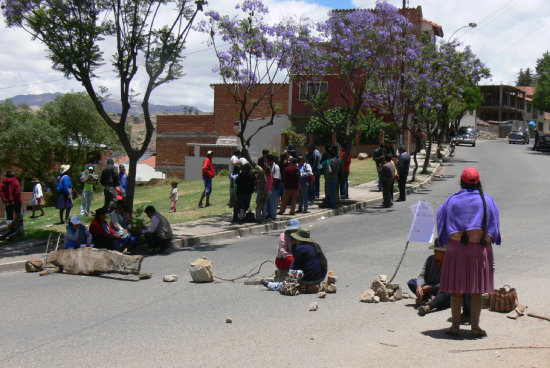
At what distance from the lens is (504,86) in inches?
3369

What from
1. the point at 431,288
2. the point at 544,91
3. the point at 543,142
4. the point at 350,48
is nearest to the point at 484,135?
the point at 544,91

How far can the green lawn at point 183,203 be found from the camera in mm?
17312

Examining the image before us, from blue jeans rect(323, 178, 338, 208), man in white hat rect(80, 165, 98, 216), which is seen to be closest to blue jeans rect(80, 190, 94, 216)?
man in white hat rect(80, 165, 98, 216)

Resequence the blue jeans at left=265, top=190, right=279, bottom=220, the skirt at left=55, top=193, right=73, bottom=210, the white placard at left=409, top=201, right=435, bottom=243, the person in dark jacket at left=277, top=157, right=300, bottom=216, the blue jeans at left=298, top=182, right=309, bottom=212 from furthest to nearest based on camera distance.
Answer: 1. the blue jeans at left=298, top=182, right=309, bottom=212
2. the skirt at left=55, top=193, right=73, bottom=210
3. the person in dark jacket at left=277, top=157, right=300, bottom=216
4. the blue jeans at left=265, top=190, right=279, bottom=220
5. the white placard at left=409, top=201, right=435, bottom=243

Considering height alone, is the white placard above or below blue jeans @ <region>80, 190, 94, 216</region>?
above

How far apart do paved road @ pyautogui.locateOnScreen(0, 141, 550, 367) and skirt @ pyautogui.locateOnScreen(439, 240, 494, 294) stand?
Result: 1.86 feet

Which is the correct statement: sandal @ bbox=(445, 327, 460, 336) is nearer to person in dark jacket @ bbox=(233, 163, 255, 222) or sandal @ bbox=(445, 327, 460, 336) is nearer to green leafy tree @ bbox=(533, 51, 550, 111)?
person in dark jacket @ bbox=(233, 163, 255, 222)

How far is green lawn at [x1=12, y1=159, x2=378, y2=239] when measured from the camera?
56.8ft

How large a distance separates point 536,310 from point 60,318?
588 centimetres

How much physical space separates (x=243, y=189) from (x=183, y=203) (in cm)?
654

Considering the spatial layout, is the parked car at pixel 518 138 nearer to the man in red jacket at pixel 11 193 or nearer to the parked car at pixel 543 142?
the parked car at pixel 543 142

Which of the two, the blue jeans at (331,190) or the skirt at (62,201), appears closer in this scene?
the skirt at (62,201)

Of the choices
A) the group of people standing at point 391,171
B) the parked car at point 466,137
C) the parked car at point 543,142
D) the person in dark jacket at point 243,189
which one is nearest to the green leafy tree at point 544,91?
the parked car at point 543,142

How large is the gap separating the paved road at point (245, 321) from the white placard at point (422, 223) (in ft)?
3.10
